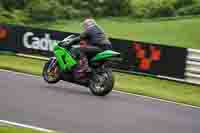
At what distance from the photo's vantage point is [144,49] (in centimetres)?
1931

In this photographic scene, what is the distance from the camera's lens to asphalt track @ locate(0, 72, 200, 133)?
1100cm

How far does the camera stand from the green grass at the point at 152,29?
33669 mm

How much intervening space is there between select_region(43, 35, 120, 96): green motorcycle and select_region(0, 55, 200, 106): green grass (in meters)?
1.66

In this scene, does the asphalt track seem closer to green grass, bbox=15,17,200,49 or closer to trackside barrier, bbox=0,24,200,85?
trackside barrier, bbox=0,24,200,85

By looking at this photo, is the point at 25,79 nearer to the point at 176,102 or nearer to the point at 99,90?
the point at 99,90

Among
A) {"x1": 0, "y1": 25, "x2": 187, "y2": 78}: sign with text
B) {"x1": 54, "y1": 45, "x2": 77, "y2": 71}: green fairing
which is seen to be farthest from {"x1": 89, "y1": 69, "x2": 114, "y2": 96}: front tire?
{"x1": 0, "y1": 25, "x2": 187, "y2": 78}: sign with text

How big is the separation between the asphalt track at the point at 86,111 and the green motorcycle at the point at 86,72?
232 millimetres

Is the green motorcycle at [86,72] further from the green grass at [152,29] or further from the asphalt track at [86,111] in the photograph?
the green grass at [152,29]

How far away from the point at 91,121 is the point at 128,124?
0.68 m

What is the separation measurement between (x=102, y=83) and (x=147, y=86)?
3.79 meters

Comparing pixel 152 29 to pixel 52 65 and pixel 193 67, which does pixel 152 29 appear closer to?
pixel 193 67

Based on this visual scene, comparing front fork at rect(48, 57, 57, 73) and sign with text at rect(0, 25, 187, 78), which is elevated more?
front fork at rect(48, 57, 57, 73)

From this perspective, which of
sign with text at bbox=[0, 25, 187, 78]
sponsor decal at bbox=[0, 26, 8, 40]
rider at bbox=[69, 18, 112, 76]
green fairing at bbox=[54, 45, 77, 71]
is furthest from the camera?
sponsor decal at bbox=[0, 26, 8, 40]

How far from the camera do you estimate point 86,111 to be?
40.4 feet
